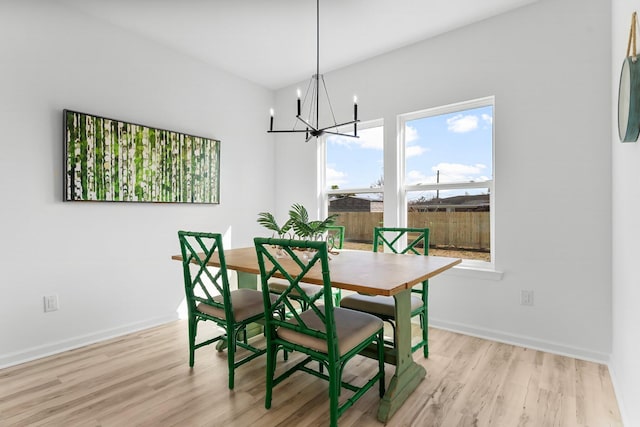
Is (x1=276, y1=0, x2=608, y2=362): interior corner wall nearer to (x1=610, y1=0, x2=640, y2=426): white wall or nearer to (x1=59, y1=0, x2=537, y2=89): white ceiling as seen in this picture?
(x1=610, y1=0, x2=640, y2=426): white wall

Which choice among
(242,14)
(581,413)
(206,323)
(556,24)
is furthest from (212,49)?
(581,413)

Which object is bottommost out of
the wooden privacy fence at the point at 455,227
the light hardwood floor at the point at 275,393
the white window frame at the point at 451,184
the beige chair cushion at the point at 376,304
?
the light hardwood floor at the point at 275,393

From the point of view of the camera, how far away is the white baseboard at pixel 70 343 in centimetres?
236

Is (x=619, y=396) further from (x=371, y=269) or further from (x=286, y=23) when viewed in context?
(x=286, y=23)

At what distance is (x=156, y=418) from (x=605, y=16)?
12.4 feet

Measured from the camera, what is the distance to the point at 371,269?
192 cm

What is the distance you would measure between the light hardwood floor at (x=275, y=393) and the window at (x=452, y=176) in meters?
0.97

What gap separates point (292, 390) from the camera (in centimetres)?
202

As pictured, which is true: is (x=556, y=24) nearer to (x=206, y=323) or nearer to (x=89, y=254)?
(x=206, y=323)

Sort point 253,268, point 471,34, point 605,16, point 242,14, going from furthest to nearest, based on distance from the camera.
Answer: point 471,34 → point 242,14 → point 605,16 → point 253,268

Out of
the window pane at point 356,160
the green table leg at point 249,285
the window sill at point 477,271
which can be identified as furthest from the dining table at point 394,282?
the window pane at point 356,160

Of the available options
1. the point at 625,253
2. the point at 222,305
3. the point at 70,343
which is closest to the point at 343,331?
the point at 222,305

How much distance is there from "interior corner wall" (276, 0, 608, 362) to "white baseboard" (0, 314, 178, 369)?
2.64m

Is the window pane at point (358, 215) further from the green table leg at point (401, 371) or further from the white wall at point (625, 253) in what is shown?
the white wall at point (625, 253)
